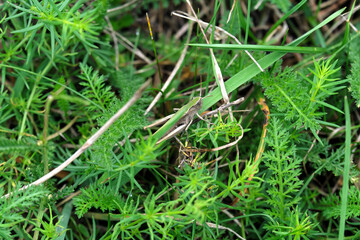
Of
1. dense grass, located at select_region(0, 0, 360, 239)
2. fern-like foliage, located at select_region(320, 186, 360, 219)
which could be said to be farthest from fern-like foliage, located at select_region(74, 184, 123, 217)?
fern-like foliage, located at select_region(320, 186, 360, 219)

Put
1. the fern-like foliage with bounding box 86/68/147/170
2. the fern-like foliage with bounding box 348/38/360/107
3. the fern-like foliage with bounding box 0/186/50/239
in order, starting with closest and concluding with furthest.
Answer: the fern-like foliage with bounding box 0/186/50/239 → the fern-like foliage with bounding box 86/68/147/170 → the fern-like foliage with bounding box 348/38/360/107

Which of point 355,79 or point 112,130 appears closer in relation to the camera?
point 112,130

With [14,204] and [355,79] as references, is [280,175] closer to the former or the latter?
[355,79]

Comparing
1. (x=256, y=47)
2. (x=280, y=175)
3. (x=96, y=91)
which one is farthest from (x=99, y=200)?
(x=256, y=47)

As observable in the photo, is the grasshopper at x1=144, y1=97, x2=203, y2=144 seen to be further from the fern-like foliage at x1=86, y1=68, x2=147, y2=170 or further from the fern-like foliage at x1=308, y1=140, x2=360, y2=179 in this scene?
the fern-like foliage at x1=308, y1=140, x2=360, y2=179

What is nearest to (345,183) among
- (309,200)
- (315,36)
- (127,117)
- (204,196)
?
(309,200)

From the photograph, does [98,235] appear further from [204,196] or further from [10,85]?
[10,85]
